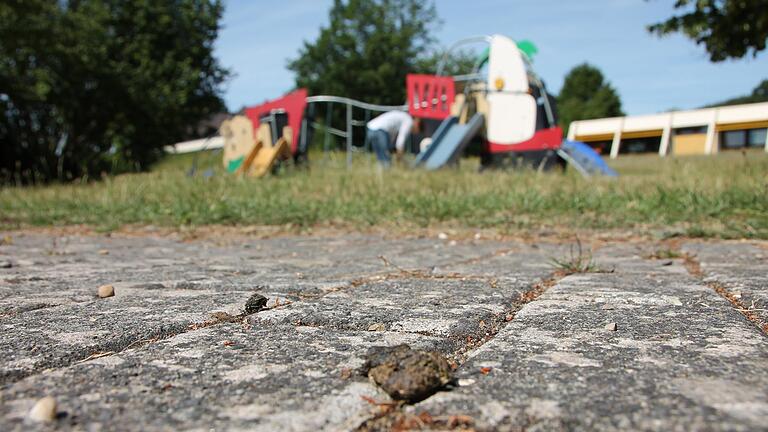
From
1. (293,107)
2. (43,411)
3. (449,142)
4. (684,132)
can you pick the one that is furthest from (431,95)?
(43,411)

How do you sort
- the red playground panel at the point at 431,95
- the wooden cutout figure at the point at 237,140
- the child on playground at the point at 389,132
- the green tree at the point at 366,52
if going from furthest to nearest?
the green tree at the point at 366,52 → the wooden cutout figure at the point at 237,140 → the red playground panel at the point at 431,95 → the child on playground at the point at 389,132

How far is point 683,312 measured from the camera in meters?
1.23

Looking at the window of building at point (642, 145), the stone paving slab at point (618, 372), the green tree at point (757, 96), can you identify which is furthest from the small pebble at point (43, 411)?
the window of building at point (642, 145)

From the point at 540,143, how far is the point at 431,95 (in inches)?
86.1

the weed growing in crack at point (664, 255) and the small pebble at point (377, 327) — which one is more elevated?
the small pebble at point (377, 327)

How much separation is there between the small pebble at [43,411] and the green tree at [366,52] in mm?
37746

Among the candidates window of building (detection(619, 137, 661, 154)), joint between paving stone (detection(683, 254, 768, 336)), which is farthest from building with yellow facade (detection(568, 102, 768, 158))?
joint between paving stone (detection(683, 254, 768, 336))

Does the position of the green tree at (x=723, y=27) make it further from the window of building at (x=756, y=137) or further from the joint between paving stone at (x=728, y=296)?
the joint between paving stone at (x=728, y=296)

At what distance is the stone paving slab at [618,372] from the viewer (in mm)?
681

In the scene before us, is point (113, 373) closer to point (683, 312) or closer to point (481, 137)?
point (683, 312)

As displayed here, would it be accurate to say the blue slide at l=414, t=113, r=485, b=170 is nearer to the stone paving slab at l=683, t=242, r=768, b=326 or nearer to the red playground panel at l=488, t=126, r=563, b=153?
the red playground panel at l=488, t=126, r=563, b=153

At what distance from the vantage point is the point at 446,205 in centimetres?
395

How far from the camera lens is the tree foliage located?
44.1ft

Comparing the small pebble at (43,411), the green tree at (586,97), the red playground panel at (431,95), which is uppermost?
the green tree at (586,97)
